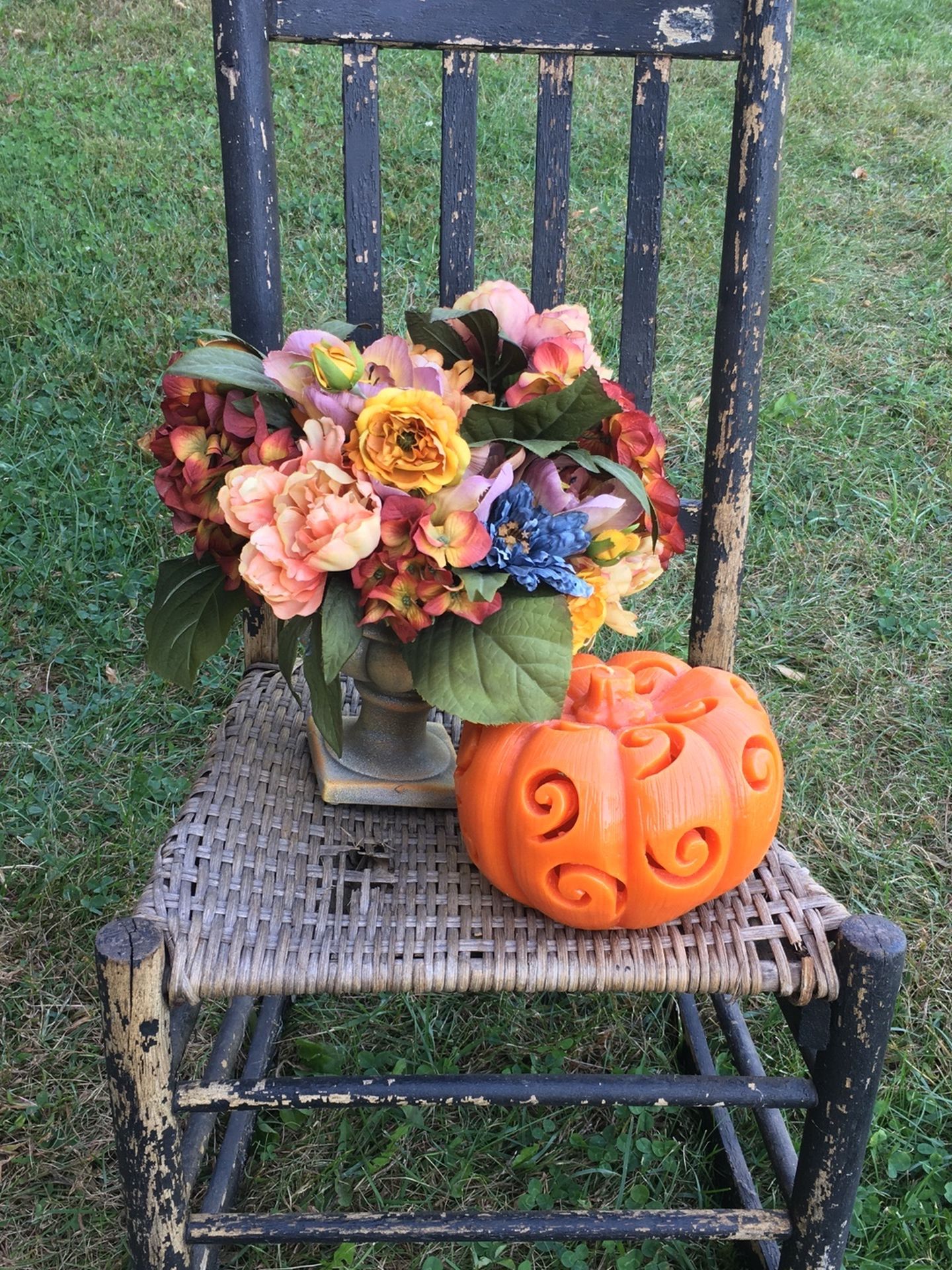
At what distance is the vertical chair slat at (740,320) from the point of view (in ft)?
3.18

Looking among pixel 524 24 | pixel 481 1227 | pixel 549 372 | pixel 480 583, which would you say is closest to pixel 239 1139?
pixel 481 1227

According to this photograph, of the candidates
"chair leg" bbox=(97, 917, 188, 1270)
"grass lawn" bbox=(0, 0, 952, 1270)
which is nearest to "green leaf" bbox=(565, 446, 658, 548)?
"chair leg" bbox=(97, 917, 188, 1270)

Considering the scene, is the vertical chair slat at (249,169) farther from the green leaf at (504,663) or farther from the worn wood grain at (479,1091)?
the worn wood grain at (479,1091)

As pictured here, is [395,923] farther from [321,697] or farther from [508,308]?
[508,308]

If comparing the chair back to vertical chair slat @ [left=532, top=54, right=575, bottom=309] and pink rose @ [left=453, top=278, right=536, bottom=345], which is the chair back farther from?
pink rose @ [left=453, top=278, right=536, bottom=345]

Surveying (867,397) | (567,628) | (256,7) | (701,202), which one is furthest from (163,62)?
(567,628)

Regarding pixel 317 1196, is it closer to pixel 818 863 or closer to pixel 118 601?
pixel 818 863

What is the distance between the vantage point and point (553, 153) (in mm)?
1025

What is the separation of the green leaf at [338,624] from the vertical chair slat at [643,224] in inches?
15.8

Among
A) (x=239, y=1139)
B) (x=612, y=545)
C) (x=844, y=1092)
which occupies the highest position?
(x=612, y=545)

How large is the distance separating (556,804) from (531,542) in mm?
176

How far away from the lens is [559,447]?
0.76 metres

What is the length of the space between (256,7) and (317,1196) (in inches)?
44.0

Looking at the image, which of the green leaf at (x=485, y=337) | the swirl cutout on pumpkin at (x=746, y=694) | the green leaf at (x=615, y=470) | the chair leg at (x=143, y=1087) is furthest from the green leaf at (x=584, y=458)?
the chair leg at (x=143, y=1087)
